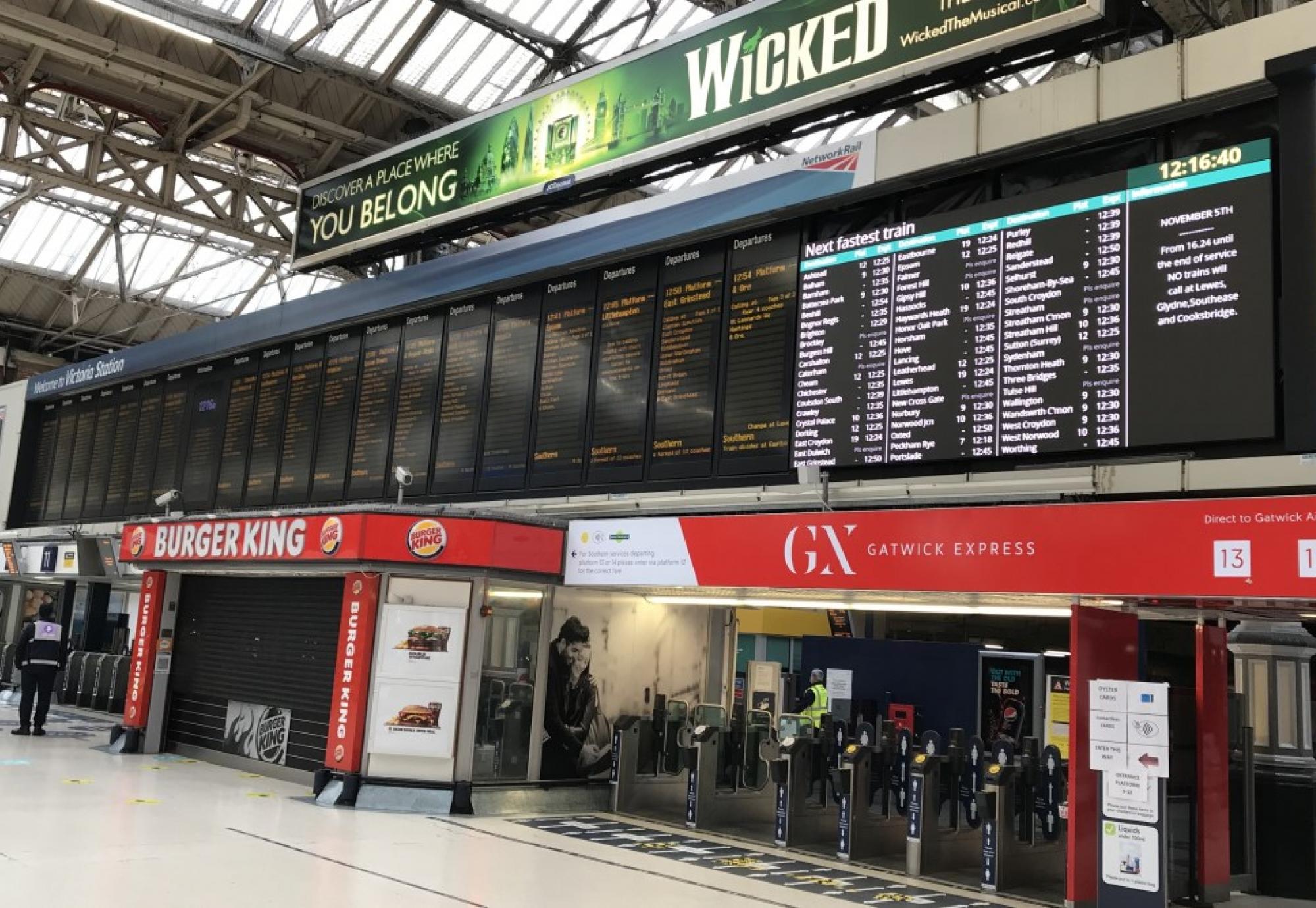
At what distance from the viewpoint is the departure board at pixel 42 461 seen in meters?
20.8

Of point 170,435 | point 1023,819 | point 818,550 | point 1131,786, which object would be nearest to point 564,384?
point 818,550

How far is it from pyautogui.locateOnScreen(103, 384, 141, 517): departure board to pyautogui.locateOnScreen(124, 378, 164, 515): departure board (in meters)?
0.11

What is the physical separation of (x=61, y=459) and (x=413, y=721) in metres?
13.0

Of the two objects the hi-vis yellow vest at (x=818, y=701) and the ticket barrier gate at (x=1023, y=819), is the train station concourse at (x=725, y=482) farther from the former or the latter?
the hi-vis yellow vest at (x=818, y=701)

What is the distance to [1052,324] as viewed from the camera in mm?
8016

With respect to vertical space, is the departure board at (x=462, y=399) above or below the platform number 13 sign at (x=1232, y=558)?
above

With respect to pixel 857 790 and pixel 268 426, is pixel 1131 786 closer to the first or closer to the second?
pixel 857 790

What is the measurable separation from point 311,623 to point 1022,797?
24.8 ft

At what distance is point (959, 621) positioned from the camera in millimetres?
22312

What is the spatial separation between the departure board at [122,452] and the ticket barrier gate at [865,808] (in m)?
13.0

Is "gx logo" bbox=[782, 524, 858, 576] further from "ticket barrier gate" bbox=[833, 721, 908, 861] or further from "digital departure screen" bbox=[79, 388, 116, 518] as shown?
"digital departure screen" bbox=[79, 388, 116, 518]

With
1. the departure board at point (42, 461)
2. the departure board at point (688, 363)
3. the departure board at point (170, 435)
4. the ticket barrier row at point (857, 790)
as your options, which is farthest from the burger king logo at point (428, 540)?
the departure board at point (42, 461)

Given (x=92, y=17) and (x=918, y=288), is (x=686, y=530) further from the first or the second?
(x=92, y=17)

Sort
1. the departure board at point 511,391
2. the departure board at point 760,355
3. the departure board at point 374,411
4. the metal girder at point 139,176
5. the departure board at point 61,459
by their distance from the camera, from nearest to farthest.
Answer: the departure board at point 760,355 → the departure board at point 511,391 → the departure board at point 374,411 → the metal girder at point 139,176 → the departure board at point 61,459
